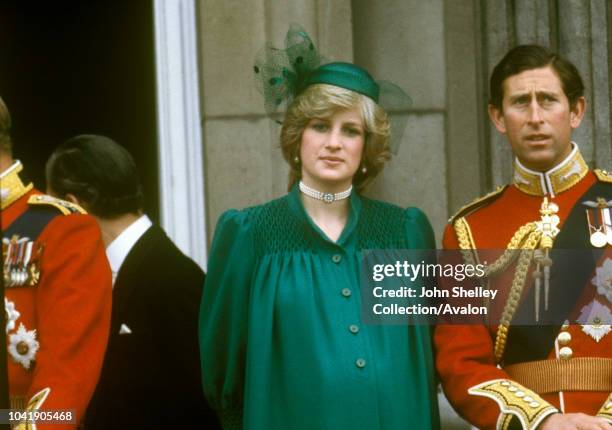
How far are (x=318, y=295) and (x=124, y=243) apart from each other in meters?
0.71

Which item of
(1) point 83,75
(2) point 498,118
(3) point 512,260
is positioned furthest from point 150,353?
(1) point 83,75

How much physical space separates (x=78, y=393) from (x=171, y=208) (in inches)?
56.3

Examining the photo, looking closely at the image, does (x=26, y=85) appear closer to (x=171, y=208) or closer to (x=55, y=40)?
(x=55, y=40)

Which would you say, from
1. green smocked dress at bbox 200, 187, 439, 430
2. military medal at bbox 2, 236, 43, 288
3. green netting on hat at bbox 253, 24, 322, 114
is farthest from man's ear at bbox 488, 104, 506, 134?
military medal at bbox 2, 236, 43, 288

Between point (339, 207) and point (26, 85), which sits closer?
point (339, 207)

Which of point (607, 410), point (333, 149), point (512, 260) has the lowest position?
point (607, 410)

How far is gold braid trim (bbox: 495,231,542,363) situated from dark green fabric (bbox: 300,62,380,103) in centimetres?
54

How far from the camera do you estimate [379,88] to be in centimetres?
346

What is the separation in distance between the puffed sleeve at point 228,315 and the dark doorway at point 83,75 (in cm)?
108

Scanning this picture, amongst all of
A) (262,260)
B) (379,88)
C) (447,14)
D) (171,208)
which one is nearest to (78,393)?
(262,260)

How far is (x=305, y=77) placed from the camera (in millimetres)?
3439

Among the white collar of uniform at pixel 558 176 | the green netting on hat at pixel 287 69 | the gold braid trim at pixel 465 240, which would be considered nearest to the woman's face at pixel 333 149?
the green netting on hat at pixel 287 69

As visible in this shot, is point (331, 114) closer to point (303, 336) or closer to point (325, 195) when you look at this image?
point (325, 195)

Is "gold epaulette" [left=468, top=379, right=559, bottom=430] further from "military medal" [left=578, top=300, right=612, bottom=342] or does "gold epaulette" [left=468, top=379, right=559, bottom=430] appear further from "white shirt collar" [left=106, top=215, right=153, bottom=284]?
"white shirt collar" [left=106, top=215, right=153, bottom=284]
